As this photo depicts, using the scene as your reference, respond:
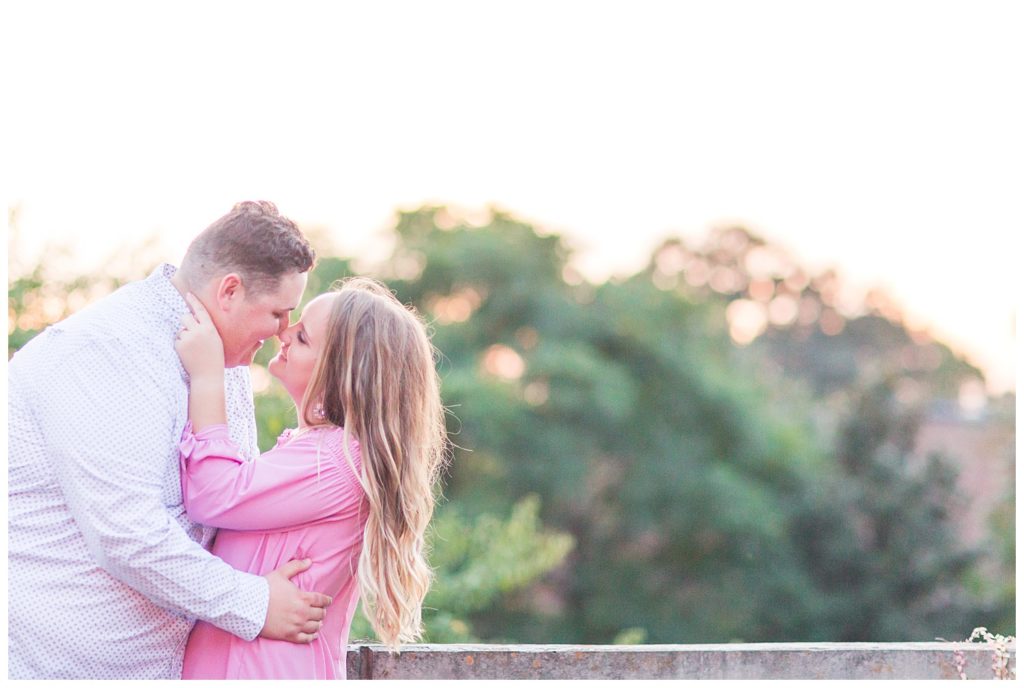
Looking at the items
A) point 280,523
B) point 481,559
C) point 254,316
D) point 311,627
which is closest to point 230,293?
point 254,316

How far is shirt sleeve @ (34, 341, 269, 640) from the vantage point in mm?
2346

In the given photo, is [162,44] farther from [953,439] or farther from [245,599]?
[953,439]

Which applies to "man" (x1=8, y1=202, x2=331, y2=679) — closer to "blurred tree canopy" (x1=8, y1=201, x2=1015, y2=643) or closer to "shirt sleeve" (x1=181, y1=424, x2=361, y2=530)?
"shirt sleeve" (x1=181, y1=424, x2=361, y2=530)

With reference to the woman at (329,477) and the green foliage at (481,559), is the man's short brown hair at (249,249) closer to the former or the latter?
the woman at (329,477)

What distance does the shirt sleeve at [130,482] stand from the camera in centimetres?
235

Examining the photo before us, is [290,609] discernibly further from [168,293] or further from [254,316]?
[168,293]

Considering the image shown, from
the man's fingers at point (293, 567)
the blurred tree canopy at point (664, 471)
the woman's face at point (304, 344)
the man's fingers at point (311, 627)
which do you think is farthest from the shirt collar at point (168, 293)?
the blurred tree canopy at point (664, 471)

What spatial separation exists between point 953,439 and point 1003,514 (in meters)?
18.4

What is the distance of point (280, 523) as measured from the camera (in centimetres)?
254

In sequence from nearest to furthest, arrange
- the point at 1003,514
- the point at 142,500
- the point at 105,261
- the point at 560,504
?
the point at 142,500
the point at 105,261
the point at 1003,514
the point at 560,504

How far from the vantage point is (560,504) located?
1040 inches

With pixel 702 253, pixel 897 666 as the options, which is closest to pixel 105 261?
pixel 897 666

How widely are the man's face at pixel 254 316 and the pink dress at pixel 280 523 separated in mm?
243

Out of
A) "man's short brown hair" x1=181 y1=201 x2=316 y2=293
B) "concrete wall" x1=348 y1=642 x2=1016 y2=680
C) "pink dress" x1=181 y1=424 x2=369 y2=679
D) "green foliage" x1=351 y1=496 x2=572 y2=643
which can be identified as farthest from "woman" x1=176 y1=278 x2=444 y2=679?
"green foliage" x1=351 y1=496 x2=572 y2=643
